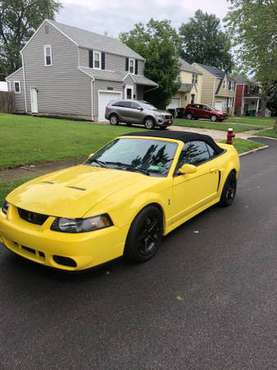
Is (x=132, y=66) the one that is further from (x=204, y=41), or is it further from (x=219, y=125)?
(x=204, y=41)

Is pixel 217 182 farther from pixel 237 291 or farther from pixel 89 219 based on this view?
pixel 89 219

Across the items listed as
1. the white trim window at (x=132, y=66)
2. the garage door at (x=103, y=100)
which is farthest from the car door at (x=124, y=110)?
the white trim window at (x=132, y=66)

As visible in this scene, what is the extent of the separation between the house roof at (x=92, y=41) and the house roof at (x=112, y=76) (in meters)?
1.70

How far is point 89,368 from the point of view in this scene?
2184mm

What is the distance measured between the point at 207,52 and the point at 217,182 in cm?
6764

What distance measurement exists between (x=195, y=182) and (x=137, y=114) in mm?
15855

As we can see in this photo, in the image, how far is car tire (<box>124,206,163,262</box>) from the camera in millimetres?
3421

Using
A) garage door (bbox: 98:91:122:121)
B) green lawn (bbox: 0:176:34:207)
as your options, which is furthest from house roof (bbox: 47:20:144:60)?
green lawn (bbox: 0:176:34:207)

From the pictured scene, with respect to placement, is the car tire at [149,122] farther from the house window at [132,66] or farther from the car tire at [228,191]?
the car tire at [228,191]

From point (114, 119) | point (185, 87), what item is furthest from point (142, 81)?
point (185, 87)

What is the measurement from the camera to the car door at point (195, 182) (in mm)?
4176

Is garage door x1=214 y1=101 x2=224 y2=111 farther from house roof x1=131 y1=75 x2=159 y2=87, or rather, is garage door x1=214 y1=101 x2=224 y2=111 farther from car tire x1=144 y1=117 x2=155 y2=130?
car tire x1=144 y1=117 x2=155 y2=130

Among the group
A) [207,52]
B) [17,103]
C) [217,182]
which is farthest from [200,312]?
[207,52]

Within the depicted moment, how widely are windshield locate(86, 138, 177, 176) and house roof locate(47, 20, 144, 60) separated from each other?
21.7 m
